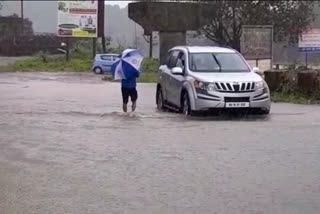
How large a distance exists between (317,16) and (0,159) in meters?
38.2

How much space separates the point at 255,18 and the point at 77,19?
15460 millimetres

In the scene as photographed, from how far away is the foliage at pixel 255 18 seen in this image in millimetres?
41469

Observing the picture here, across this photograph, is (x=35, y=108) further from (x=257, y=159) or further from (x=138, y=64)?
(x=257, y=159)

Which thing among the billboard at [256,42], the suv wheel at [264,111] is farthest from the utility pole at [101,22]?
the suv wheel at [264,111]

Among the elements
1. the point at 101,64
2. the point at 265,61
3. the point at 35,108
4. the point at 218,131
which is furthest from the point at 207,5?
the point at 218,131

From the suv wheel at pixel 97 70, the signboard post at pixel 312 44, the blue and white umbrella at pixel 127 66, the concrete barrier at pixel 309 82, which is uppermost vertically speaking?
the signboard post at pixel 312 44

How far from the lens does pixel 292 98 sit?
20656 millimetres

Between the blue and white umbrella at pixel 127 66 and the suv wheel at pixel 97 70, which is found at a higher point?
the blue and white umbrella at pixel 127 66

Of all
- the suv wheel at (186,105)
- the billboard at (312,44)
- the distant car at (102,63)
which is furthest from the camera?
the distant car at (102,63)

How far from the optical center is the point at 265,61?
1092 inches

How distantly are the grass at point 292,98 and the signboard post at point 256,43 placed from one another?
572 cm

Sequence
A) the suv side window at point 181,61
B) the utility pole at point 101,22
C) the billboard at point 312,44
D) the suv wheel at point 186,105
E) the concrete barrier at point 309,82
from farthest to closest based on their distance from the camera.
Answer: the utility pole at point 101,22
the billboard at point 312,44
the concrete barrier at point 309,82
the suv side window at point 181,61
the suv wheel at point 186,105

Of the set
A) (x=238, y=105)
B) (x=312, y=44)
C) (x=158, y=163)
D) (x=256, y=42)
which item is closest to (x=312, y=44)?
(x=312, y=44)

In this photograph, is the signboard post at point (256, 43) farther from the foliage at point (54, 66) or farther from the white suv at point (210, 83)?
the foliage at point (54, 66)
